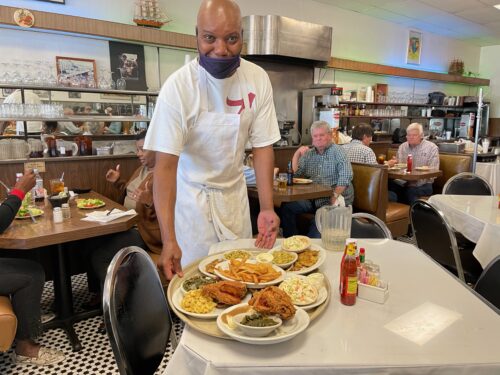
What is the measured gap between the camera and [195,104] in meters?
1.53

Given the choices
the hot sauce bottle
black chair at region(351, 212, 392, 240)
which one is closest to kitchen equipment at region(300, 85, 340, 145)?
black chair at region(351, 212, 392, 240)

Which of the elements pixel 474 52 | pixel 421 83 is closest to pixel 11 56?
pixel 421 83

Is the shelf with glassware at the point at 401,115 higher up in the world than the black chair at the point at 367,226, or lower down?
higher up

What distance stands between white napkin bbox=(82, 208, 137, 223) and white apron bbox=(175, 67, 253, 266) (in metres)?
0.79

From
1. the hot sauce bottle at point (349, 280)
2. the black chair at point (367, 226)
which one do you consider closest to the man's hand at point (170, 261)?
the hot sauce bottle at point (349, 280)

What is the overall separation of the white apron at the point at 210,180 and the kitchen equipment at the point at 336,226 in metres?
0.42

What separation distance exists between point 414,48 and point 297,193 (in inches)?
290

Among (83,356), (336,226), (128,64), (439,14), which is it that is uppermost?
(439,14)

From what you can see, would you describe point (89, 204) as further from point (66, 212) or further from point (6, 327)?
point (6, 327)

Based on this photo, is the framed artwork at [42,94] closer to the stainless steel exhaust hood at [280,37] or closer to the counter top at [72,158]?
the counter top at [72,158]

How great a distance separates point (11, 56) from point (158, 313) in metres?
4.12

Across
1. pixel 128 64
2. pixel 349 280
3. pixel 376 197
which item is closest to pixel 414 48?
pixel 376 197

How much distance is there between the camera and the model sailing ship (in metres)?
4.67

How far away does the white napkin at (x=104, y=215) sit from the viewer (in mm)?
2297
